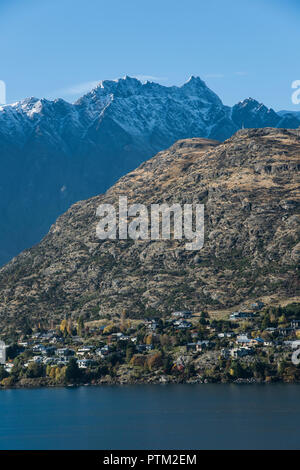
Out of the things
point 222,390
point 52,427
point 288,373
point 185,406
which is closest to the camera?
point 52,427

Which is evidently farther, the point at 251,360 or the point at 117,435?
the point at 251,360

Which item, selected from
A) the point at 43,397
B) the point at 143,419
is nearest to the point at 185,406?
the point at 143,419
